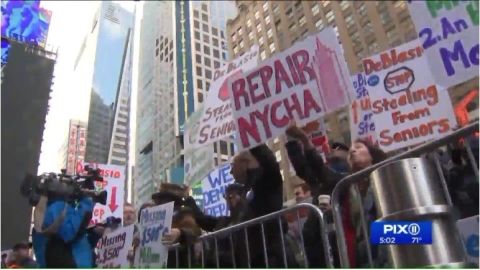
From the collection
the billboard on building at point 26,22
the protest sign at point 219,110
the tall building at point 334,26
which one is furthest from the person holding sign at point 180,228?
the tall building at point 334,26

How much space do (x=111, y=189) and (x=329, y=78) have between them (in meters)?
4.02

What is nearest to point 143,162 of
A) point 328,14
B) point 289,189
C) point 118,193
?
point 118,193

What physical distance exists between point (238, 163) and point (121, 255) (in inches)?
61.3

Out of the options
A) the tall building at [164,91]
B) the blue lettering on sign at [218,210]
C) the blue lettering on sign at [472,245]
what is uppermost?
the tall building at [164,91]

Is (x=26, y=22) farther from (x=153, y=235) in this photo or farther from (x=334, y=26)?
(x=153, y=235)

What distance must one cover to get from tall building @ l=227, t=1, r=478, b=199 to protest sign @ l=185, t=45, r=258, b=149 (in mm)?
26939

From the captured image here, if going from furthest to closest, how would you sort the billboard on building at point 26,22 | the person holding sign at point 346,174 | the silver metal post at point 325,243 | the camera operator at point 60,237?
the billboard on building at point 26,22 < the camera operator at point 60,237 < the silver metal post at point 325,243 < the person holding sign at point 346,174

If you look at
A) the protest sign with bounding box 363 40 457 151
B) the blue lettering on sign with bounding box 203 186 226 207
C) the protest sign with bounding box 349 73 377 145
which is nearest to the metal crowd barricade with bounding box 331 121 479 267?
the protest sign with bounding box 363 40 457 151

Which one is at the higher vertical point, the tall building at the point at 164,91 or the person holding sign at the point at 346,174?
the tall building at the point at 164,91

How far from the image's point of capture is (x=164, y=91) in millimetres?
8977

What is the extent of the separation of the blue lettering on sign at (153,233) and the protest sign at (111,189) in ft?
7.88

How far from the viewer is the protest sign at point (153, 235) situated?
448 centimetres

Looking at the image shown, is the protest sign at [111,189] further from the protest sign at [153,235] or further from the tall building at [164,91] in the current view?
the protest sign at [153,235]

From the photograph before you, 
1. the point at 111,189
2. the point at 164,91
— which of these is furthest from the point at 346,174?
the point at 164,91
